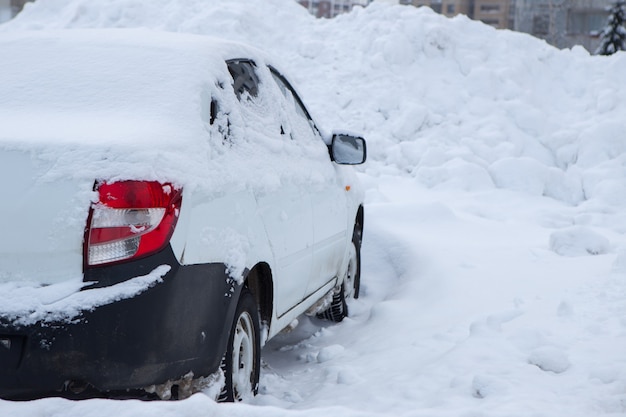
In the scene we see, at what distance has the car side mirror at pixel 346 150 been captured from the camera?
5.19 meters

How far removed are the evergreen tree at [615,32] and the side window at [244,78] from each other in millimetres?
38092

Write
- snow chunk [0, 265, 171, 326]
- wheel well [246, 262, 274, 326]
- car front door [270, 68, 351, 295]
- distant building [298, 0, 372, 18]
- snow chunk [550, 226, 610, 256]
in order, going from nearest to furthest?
snow chunk [0, 265, 171, 326], wheel well [246, 262, 274, 326], car front door [270, 68, 351, 295], snow chunk [550, 226, 610, 256], distant building [298, 0, 372, 18]

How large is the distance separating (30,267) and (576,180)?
1091cm

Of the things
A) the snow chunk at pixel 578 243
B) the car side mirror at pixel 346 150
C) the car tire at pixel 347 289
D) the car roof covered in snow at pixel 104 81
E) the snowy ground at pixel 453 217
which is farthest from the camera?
the snow chunk at pixel 578 243

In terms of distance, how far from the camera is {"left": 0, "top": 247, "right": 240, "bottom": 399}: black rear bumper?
258cm

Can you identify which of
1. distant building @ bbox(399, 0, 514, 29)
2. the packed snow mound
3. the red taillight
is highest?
the red taillight

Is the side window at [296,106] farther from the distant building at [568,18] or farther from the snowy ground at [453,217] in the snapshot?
the distant building at [568,18]

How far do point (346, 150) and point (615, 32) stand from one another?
37743mm

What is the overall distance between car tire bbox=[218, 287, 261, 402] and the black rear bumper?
13.6 inches

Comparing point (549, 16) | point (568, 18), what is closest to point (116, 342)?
point (549, 16)

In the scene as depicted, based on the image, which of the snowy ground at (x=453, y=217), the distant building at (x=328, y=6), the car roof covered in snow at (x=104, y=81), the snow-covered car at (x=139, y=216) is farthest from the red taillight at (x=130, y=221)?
the distant building at (x=328, y=6)

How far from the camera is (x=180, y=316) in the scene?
2805 millimetres

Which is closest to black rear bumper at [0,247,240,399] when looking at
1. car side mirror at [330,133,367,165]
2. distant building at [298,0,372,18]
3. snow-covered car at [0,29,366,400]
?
snow-covered car at [0,29,366,400]

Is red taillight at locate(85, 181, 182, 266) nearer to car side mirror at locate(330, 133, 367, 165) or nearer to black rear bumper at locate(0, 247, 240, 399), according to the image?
black rear bumper at locate(0, 247, 240, 399)
